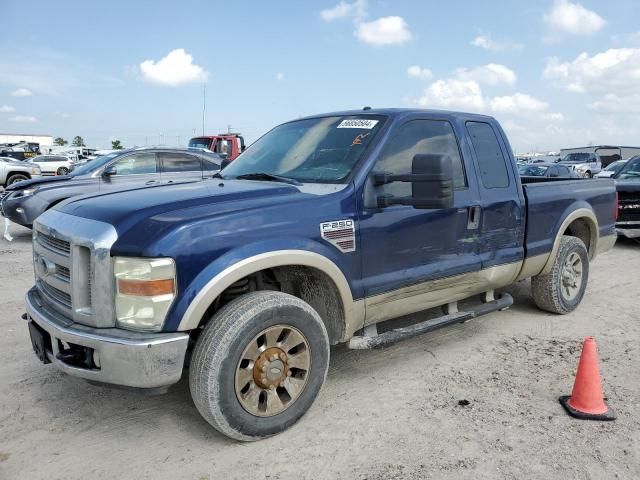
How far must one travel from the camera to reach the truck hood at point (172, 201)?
9.16 feet

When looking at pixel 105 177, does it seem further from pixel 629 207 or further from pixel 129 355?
pixel 629 207

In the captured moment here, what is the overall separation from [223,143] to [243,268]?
1407cm

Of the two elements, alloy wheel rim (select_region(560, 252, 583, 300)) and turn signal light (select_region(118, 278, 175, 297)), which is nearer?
turn signal light (select_region(118, 278, 175, 297))

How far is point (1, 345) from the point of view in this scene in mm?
4469

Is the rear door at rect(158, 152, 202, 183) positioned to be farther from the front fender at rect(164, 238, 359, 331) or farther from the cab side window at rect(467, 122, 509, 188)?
the front fender at rect(164, 238, 359, 331)

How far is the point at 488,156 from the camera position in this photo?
4.43 metres

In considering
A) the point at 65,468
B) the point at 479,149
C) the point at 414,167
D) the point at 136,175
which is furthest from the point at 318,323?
the point at 136,175

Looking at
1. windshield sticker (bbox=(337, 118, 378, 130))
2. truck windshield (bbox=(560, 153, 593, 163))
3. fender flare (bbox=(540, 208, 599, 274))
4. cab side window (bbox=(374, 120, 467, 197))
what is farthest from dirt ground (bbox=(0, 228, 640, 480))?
truck windshield (bbox=(560, 153, 593, 163))

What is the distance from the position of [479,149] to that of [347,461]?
2.72 m

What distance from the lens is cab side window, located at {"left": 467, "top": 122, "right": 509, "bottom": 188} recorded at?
4305 mm

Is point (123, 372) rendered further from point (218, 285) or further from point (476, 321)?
point (476, 321)

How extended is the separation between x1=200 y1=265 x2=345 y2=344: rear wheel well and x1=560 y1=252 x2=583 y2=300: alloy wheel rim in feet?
9.53

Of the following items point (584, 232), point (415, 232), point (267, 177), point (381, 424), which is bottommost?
point (381, 424)

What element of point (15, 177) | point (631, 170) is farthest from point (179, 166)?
point (15, 177)
